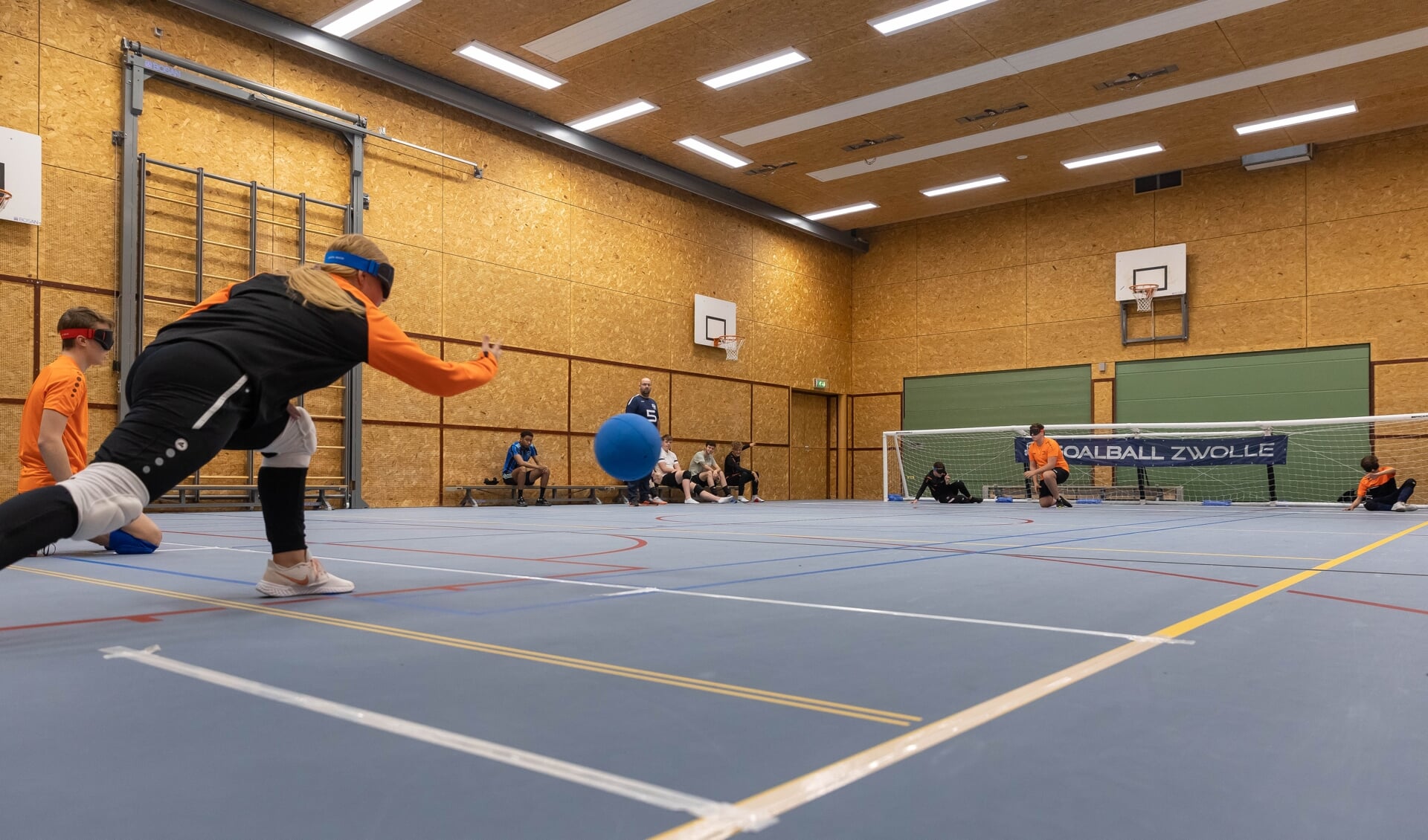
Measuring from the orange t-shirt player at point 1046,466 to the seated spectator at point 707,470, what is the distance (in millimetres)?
5792

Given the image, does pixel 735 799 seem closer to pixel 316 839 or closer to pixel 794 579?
pixel 316 839

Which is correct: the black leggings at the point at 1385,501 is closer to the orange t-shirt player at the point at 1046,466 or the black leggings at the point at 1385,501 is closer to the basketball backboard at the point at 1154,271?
the orange t-shirt player at the point at 1046,466

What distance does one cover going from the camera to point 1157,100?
50.1 ft

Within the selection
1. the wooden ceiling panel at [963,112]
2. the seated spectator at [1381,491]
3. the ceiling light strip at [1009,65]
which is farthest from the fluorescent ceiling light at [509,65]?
the seated spectator at [1381,491]

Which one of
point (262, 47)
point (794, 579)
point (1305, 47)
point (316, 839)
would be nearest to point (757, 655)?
point (316, 839)

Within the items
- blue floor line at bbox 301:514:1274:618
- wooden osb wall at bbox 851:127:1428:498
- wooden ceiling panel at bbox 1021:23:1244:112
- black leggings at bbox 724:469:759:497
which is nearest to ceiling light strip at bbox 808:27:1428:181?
wooden ceiling panel at bbox 1021:23:1244:112

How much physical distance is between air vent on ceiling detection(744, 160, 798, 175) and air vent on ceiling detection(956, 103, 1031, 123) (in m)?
3.46

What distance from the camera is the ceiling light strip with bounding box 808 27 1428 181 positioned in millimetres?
13440

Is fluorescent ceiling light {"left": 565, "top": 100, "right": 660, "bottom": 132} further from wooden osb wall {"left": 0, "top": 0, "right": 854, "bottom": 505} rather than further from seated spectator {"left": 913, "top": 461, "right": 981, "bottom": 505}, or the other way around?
seated spectator {"left": 913, "top": 461, "right": 981, "bottom": 505}

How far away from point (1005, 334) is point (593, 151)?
10.1 meters

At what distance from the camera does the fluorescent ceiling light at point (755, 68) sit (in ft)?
45.2

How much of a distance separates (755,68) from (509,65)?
373 centimetres

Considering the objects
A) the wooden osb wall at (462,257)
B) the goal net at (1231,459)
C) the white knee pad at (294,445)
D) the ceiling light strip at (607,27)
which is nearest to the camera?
the white knee pad at (294,445)

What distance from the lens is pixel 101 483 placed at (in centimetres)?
256
